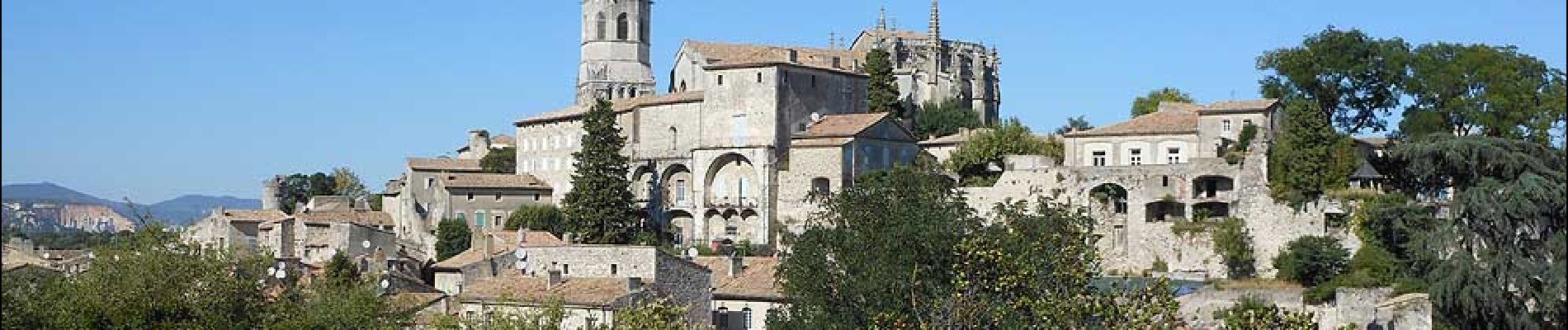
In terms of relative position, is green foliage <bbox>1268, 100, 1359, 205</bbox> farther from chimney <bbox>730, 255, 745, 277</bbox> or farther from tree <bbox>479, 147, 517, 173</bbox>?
tree <bbox>479, 147, 517, 173</bbox>

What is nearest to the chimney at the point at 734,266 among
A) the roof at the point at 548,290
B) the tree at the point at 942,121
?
the roof at the point at 548,290

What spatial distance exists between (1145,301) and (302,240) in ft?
150

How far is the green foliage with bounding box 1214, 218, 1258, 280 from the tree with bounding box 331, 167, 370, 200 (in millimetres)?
55317

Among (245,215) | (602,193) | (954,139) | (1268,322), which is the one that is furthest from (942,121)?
(1268,322)

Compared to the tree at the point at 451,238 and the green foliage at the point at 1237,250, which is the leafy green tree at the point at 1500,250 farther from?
the tree at the point at 451,238

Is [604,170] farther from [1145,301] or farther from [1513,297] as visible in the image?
[1145,301]

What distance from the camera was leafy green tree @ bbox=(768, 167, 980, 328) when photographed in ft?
107

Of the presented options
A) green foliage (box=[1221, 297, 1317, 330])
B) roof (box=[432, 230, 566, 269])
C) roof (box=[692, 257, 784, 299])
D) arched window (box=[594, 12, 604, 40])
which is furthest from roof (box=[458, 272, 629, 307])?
arched window (box=[594, 12, 604, 40])

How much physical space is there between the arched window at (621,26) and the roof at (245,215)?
26967mm

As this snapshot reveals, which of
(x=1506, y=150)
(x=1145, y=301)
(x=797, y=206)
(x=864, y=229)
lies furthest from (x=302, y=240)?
(x=1145, y=301)

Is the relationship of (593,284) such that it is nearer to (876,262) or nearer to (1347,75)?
(876,262)

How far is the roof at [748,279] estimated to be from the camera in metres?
43.2

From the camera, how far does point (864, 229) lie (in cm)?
3662

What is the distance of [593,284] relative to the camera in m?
41.0
